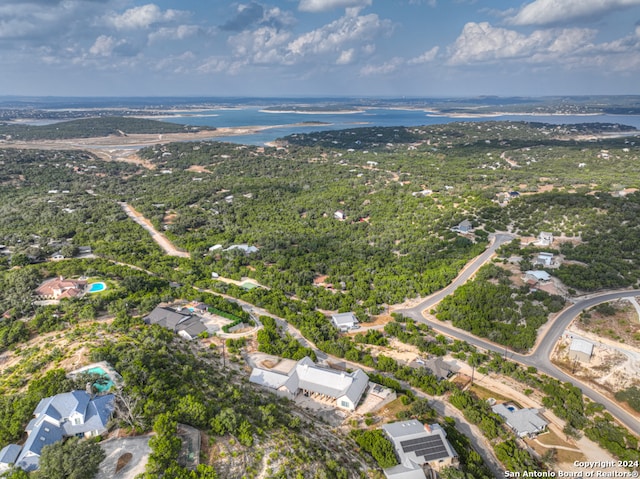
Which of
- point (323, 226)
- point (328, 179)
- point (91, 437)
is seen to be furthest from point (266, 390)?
Answer: point (328, 179)

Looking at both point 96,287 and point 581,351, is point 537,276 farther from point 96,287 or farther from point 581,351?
point 96,287

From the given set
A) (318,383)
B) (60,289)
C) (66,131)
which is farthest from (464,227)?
(66,131)

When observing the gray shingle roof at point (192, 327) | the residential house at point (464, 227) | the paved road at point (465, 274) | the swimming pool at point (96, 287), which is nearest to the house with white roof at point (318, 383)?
the gray shingle roof at point (192, 327)

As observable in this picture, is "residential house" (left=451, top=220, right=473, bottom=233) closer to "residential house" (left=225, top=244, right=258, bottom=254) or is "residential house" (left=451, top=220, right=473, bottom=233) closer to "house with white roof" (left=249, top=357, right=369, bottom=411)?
"residential house" (left=225, top=244, right=258, bottom=254)

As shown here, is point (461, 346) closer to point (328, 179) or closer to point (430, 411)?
point (430, 411)

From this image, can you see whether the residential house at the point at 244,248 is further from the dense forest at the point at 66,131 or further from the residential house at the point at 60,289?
the dense forest at the point at 66,131

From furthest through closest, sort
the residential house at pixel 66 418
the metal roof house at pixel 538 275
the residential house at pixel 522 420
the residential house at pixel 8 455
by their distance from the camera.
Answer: the metal roof house at pixel 538 275, the residential house at pixel 522 420, the residential house at pixel 66 418, the residential house at pixel 8 455
